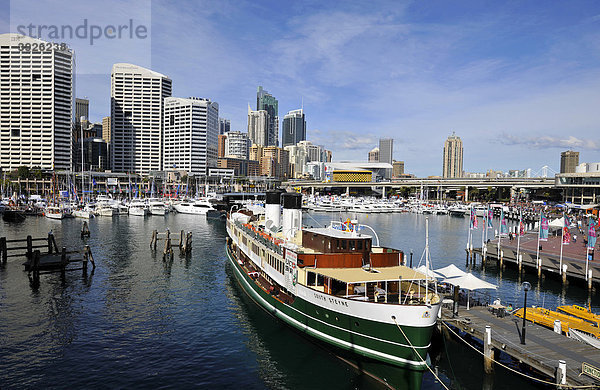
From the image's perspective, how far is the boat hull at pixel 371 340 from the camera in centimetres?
2245

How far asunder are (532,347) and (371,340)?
10.1 meters

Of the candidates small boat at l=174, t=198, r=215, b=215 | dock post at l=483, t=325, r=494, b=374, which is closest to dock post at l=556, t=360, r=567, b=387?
dock post at l=483, t=325, r=494, b=374

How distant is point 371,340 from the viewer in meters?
23.8

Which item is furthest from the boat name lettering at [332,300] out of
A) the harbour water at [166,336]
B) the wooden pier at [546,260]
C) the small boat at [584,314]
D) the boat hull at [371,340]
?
the wooden pier at [546,260]

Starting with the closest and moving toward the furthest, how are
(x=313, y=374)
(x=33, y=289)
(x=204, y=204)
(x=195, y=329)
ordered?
(x=313, y=374), (x=195, y=329), (x=33, y=289), (x=204, y=204)

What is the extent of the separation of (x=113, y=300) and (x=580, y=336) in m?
40.2

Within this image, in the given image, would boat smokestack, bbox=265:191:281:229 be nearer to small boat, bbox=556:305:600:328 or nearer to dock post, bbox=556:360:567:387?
small boat, bbox=556:305:600:328

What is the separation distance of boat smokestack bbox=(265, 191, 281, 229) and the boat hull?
1618 centimetres

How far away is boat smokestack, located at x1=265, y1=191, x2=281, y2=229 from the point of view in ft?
144

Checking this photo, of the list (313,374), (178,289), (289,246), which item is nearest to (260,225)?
(178,289)

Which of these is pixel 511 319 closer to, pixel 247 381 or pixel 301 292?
pixel 301 292

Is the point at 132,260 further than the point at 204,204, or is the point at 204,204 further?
the point at 204,204

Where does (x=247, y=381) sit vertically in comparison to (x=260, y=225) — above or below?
below

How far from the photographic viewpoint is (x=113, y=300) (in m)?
39.1
